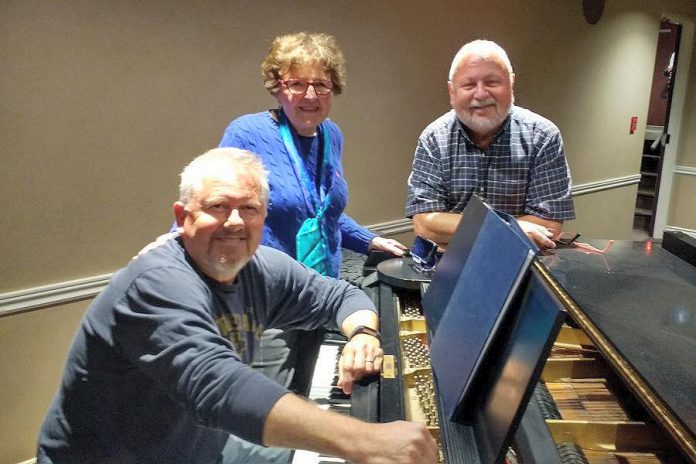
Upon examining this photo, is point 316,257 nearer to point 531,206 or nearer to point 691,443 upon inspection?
point 531,206

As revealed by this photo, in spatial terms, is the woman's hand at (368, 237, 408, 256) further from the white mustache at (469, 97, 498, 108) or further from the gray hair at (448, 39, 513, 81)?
the gray hair at (448, 39, 513, 81)

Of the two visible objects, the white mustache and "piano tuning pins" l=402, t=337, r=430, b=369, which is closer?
"piano tuning pins" l=402, t=337, r=430, b=369

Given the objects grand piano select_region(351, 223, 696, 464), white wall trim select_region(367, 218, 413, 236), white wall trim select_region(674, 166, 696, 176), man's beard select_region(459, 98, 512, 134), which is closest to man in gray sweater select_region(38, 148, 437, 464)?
grand piano select_region(351, 223, 696, 464)

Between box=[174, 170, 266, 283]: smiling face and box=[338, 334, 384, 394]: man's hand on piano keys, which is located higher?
box=[174, 170, 266, 283]: smiling face

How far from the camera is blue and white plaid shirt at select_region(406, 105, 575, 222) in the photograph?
6.22ft

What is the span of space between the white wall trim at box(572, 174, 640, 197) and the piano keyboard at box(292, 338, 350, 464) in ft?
13.8

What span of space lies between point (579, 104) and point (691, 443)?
15.0 feet

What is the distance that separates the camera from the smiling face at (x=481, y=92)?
5.65ft

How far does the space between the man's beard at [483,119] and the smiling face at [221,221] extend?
84 cm

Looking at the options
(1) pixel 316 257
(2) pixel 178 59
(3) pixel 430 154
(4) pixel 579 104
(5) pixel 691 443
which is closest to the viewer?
(5) pixel 691 443

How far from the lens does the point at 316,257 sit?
5.96ft

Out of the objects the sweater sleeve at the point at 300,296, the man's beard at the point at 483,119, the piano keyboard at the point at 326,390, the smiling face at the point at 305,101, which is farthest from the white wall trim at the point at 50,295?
the man's beard at the point at 483,119

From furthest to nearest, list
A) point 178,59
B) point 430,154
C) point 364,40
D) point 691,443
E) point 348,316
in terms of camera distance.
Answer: point 364,40 → point 178,59 → point 430,154 → point 348,316 → point 691,443

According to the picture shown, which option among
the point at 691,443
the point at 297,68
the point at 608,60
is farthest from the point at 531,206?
the point at 608,60
